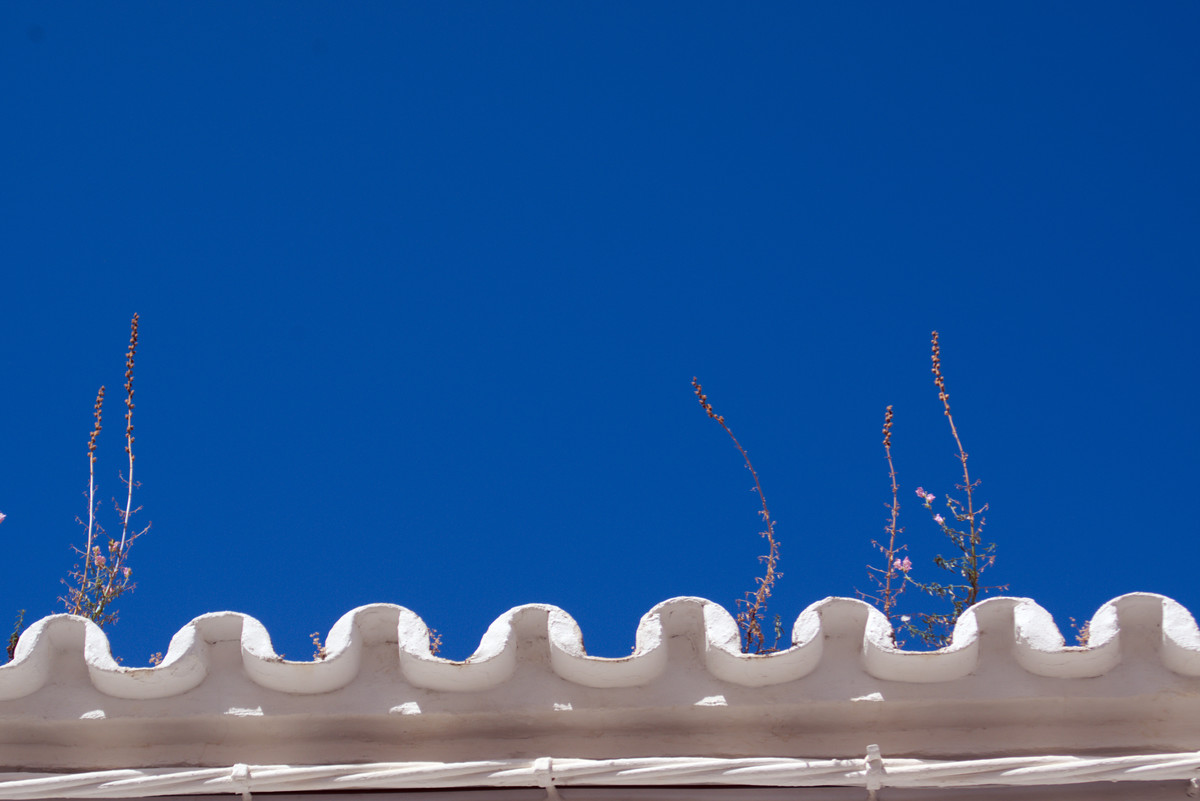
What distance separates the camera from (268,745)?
3359mm

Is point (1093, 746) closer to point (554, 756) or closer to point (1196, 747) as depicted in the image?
point (1196, 747)

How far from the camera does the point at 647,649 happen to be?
10.7ft

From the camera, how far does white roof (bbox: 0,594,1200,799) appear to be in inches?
127

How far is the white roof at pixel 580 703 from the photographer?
10.6 feet

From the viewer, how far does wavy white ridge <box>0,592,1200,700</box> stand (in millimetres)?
3242

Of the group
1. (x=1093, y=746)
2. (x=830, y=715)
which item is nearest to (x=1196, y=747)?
(x=1093, y=746)

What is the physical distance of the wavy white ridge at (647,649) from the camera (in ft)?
10.6

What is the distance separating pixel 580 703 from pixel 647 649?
0.21m

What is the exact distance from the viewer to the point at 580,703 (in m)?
3.30

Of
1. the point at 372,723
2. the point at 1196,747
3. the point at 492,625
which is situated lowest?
the point at 1196,747

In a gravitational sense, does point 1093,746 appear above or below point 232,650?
below

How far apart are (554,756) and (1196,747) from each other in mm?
1508

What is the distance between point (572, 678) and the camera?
3311mm

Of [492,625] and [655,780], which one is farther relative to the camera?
[492,625]
